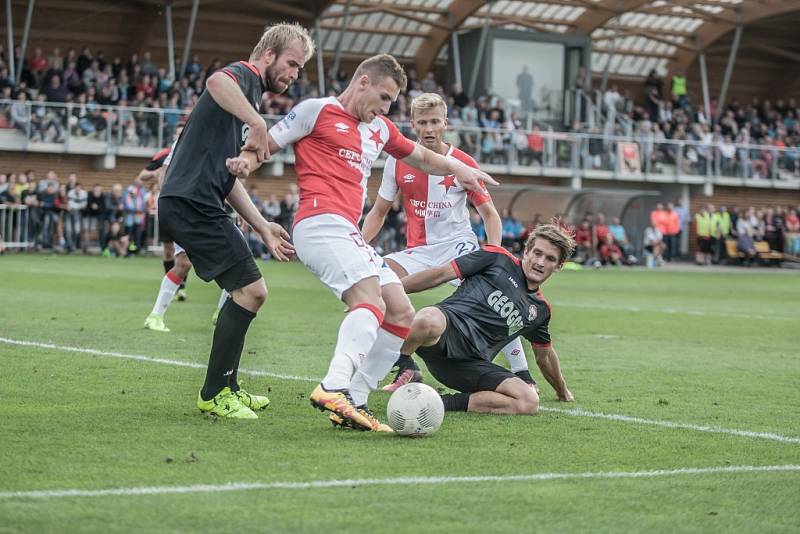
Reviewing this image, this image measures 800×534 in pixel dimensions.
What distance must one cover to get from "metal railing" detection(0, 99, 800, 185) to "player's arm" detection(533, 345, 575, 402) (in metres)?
26.1

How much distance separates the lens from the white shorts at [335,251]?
21.4ft

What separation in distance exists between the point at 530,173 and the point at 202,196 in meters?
33.4

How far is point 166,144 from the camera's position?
34.1 m

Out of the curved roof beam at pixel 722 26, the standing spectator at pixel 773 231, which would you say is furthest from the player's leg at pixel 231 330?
the curved roof beam at pixel 722 26

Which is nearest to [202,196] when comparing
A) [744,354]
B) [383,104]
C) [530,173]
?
[383,104]

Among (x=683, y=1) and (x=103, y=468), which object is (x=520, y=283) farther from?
(x=683, y=1)

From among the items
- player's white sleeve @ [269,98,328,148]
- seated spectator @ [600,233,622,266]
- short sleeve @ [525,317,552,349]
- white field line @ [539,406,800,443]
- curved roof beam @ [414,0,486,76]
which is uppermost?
curved roof beam @ [414,0,486,76]

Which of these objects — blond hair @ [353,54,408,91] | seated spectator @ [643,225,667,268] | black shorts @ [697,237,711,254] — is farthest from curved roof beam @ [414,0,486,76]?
blond hair @ [353,54,408,91]

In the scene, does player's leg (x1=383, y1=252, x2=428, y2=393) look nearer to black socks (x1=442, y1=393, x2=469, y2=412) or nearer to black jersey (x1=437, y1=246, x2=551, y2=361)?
black jersey (x1=437, y1=246, x2=551, y2=361)

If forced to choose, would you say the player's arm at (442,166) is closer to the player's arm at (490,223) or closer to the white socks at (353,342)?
the white socks at (353,342)

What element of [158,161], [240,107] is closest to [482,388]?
[240,107]

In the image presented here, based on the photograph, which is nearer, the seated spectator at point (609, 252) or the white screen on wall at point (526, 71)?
the seated spectator at point (609, 252)

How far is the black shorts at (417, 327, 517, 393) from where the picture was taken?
7.48 metres

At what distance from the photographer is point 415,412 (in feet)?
20.7
